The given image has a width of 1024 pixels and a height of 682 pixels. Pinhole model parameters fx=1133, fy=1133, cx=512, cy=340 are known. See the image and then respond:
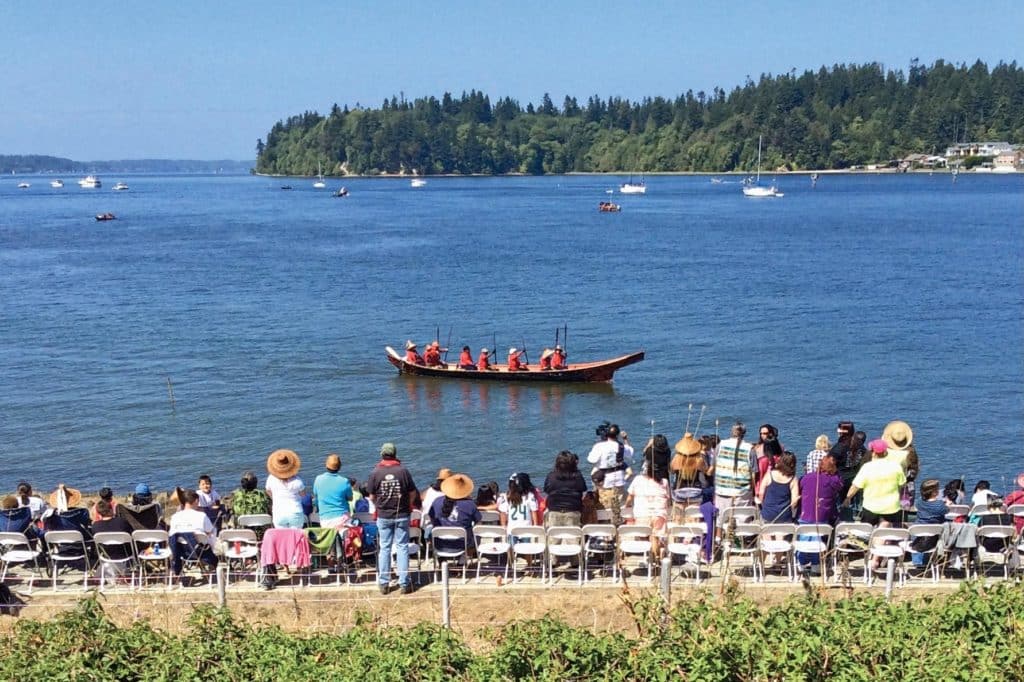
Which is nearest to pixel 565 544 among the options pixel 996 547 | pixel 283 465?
pixel 283 465

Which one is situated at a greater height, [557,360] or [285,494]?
[285,494]

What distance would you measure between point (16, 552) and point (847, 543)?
9.42m

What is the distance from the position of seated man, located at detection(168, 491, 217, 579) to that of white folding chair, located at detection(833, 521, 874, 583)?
23.1 feet

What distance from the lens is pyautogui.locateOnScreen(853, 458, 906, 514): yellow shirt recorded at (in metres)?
13.0

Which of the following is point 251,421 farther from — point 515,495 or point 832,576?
point 832,576

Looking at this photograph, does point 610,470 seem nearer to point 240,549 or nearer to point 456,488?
point 456,488

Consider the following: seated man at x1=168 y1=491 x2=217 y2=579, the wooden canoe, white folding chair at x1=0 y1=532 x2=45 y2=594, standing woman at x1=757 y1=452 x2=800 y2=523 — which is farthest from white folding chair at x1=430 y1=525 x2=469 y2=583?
the wooden canoe

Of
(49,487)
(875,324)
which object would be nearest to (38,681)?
(49,487)

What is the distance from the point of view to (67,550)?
42.6 ft

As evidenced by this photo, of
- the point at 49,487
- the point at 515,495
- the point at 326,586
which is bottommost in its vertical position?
the point at 49,487

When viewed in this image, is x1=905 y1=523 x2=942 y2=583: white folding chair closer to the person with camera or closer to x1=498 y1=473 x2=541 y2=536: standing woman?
the person with camera

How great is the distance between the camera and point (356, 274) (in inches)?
2820

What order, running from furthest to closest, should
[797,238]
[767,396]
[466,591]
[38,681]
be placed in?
[797,238]
[767,396]
[466,591]
[38,681]

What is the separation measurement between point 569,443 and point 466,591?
17850mm
